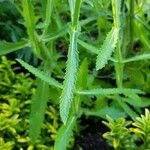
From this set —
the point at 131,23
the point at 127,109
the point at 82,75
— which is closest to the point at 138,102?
the point at 127,109

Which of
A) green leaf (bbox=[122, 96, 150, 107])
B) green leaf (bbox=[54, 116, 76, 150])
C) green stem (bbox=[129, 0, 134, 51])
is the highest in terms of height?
green stem (bbox=[129, 0, 134, 51])

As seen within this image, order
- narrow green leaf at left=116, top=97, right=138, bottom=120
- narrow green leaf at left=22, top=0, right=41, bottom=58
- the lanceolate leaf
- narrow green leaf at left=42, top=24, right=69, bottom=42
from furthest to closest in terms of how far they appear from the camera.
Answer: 1. narrow green leaf at left=116, top=97, right=138, bottom=120
2. narrow green leaf at left=42, top=24, right=69, bottom=42
3. narrow green leaf at left=22, top=0, right=41, bottom=58
4. the lanceolate leaf

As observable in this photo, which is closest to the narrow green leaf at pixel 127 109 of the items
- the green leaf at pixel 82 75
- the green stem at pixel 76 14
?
the green leaf at pixel 82 75

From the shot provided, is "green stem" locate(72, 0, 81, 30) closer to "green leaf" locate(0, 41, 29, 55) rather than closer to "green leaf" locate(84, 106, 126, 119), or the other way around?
"green leaf" locate(0, 41, 29, 55)

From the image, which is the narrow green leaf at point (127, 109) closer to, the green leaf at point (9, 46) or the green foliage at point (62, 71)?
the green foliage at point (62, 71)

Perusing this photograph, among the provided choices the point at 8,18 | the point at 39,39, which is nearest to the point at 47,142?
the point at 39,39

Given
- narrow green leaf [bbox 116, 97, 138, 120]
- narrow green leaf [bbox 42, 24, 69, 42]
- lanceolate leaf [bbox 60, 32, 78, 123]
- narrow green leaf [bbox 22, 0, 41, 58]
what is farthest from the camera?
narrow green leaf [bbox 116, 97, 138, 120]

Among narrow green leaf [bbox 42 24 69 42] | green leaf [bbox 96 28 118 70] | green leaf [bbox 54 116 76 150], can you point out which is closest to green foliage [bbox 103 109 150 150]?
green leaf [bbox 54 116 76 150]

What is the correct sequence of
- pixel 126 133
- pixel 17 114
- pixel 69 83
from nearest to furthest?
pixel 69 83 < pixel 126 133 < pixel 17 114

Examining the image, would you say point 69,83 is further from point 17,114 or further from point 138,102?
point 17,114

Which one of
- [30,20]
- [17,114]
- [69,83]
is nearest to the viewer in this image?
[69,83]
